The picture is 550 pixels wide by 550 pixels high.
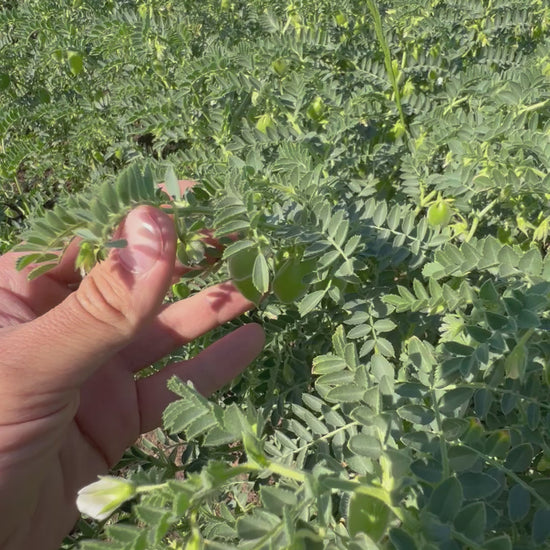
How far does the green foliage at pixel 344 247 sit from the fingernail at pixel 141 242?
4 cm

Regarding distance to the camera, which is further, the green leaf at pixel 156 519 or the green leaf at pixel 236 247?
the green leaf at pixel 236 247

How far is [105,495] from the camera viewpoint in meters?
0.67

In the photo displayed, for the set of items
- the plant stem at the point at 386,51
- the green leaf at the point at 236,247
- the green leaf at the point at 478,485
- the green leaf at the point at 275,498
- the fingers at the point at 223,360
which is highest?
the plant stem at the point at 386,51

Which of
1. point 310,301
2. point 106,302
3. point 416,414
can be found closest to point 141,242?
point 106,302

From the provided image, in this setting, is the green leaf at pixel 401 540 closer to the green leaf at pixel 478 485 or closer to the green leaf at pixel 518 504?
the green leaf at pixel 478 485

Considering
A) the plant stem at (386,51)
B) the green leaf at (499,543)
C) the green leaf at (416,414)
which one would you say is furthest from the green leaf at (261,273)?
the plant stem at (386,51)

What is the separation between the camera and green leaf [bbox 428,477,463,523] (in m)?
0.73

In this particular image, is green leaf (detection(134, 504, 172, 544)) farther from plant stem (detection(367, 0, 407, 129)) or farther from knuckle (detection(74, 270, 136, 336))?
plant stem (detection(367, 0, 407, 129))

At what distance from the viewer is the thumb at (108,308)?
0.98 meters

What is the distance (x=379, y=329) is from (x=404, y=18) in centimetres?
168

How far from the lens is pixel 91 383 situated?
1641 millimetres

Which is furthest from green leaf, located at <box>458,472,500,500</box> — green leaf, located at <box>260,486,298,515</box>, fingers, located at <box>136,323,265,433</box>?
fingers, located at <box>136,323,265,433</box>

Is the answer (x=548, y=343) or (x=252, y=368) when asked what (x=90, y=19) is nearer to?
(x=252, y=368)

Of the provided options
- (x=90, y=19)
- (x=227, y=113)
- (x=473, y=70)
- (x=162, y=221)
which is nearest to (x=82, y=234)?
(x=162, y=221)
